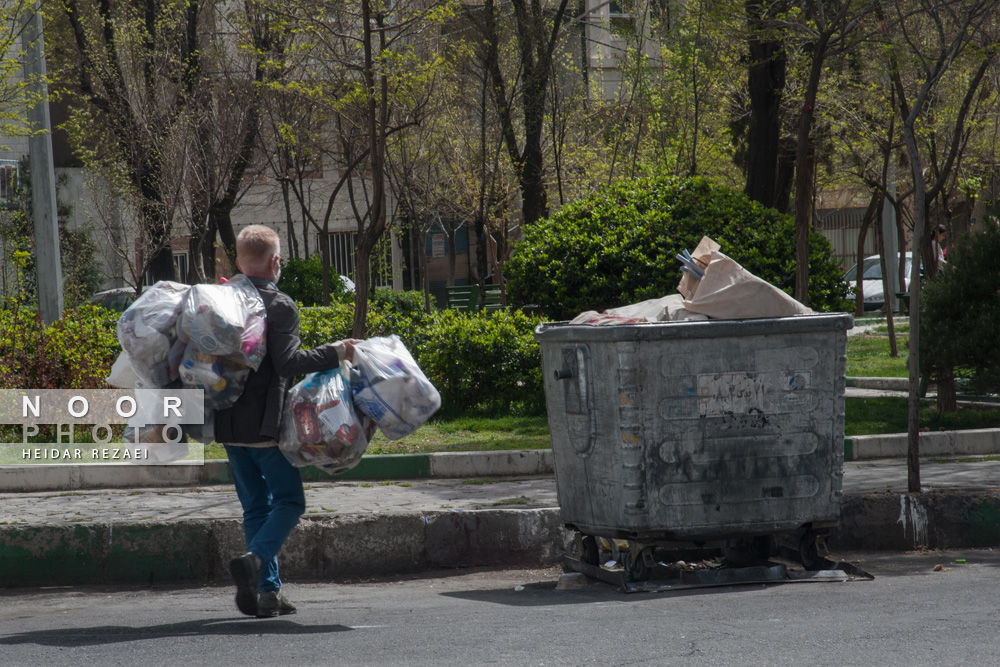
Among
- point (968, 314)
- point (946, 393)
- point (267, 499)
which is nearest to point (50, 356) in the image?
point (267, 499)

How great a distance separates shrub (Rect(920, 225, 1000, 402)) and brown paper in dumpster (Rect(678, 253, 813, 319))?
4078 mm

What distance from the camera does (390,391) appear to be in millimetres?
4828

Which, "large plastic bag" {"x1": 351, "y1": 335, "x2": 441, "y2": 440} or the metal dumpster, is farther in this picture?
the metal dumpster

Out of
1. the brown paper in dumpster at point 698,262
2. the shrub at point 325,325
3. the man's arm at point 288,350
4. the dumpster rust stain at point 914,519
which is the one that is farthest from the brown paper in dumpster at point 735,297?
the shrub at point 325,325

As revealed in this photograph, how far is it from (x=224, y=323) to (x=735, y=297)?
8.20 ft

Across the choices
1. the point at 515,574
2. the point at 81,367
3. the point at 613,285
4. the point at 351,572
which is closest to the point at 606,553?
the point at 515,574

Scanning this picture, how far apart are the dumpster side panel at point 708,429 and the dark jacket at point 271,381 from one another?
1.43m

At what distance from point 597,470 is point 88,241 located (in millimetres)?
22520

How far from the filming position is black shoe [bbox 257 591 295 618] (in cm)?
487

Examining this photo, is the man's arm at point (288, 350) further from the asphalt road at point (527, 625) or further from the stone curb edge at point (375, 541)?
the stone curb edge at point (375, 541)

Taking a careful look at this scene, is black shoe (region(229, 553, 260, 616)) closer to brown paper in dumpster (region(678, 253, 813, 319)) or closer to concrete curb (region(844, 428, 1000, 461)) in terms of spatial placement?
brown paper in dumpster (region(678, 253, 813, 319))

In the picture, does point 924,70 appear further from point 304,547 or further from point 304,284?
point 304,284

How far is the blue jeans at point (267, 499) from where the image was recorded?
15.7 ft

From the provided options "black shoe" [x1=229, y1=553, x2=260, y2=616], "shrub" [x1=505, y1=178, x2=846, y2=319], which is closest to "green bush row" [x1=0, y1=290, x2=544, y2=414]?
"shrub" [x1=505, y1=178, x2=846, y2=319]
